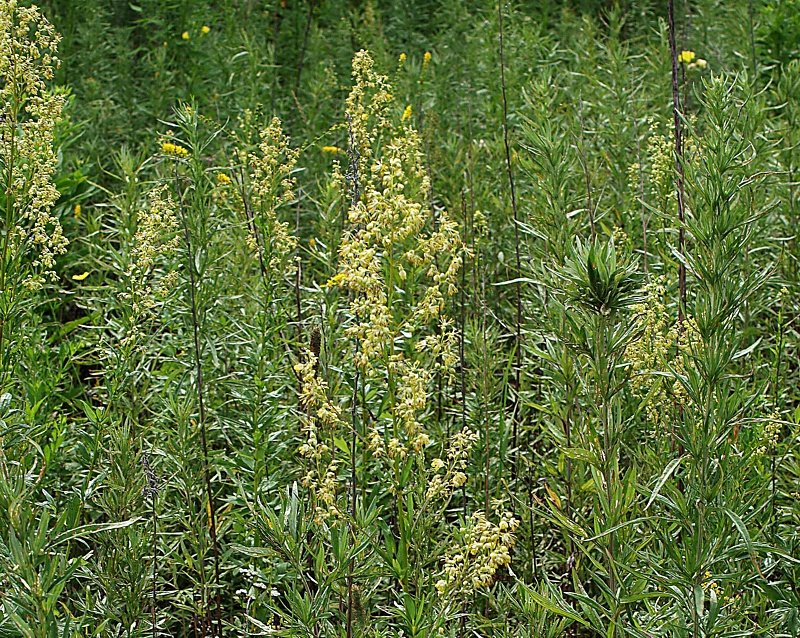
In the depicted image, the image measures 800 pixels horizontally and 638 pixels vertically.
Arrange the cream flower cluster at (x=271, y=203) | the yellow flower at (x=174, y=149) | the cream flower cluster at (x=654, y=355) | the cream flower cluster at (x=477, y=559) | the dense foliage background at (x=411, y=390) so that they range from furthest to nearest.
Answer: the yellow flower at (x=174, y=149) → the cream flower cluster at (x=271, y=203) → the cream flower cluster at (x=654, y=355) → the cream flower cluster at (x=477, y=559) → the dense foliage background at (x=411, y=390)

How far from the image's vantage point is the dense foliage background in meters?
1.87

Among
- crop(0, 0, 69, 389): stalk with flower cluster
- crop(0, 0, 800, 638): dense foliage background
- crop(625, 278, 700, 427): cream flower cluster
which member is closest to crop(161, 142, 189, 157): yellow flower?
crop(0, 0, 800, 638): dense foliage background

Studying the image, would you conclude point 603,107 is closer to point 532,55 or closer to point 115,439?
point 532,55

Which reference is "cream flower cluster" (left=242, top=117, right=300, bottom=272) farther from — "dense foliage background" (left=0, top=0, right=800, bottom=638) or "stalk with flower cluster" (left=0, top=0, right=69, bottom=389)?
"stalk with flower cluster" (left=0, top=0, right=69, bottom=389)

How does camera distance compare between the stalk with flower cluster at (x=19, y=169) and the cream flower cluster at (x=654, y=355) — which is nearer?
the cream flower cluster at (x=654, y=355)

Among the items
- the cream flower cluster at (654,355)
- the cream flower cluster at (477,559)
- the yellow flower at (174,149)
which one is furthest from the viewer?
the yellow flower at (174,149)

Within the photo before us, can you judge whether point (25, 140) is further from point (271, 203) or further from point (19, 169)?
point (271, 203)

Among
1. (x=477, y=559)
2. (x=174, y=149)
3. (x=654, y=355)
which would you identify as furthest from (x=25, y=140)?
(x=654, y=355)

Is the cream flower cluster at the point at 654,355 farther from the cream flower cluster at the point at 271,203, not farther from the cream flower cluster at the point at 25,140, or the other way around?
the cream flower cluster at the point at 25,140

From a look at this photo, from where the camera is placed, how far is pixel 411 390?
6.99 feet

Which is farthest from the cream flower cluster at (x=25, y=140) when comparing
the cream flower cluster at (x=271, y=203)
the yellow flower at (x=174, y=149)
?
the yellow flower at (x=174, y=149)

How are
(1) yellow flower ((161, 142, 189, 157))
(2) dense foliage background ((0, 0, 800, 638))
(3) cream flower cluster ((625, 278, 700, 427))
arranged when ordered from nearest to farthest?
(2) dense foliage background ((0, 0, 800, 638))
(3) cream flower cluster ((625, 278, 700, 427))
(1) yellow flower ((161, 142, 189, 157))

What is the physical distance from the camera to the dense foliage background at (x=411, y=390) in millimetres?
1869

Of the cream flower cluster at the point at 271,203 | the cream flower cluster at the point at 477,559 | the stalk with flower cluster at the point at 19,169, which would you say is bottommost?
the cream flower cluster at the point at 477,559
